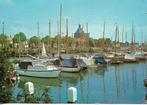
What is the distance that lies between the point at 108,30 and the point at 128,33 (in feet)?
0.77

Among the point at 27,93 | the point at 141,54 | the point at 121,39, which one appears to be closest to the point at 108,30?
the point at 121,39

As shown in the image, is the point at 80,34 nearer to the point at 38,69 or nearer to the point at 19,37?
the point at 19,37

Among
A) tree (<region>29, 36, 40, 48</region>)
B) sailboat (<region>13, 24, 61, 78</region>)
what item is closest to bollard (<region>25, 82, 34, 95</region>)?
sailboat (<region>13, 24, 61, 78</region>)

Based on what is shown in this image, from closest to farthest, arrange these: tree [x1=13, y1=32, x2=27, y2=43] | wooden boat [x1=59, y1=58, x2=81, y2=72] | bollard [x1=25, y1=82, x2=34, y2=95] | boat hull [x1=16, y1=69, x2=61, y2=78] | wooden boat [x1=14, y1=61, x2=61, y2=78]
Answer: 1. bollard [x1=25, y1=82, x2=34, y2=95]
2. tree [x1=13, y1=32, x2=27, y2=43]
3. boat hull [x1=16, y1=69, x2=61, y2=78]
4. wooden boat [x1=14, y1=61, x2=61, y2=78]
5. wooden boat [x1=59, y1=58, x2=81, y2=72]

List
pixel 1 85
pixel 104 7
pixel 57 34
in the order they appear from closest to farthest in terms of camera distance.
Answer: pixel 1 85 < pixel 104 7 < pixel 57 34

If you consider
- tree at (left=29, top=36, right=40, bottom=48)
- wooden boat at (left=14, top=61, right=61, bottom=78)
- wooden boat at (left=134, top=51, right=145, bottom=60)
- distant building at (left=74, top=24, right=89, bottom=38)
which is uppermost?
distant building at (left=74, top=24, right=89, bottom=38)

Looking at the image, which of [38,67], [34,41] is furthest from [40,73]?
[34,41]

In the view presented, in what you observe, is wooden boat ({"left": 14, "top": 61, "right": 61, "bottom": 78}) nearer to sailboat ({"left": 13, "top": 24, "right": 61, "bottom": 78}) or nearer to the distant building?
sailboat ({"left": 13, "top": 24, "right": 61, "bottom": 78})

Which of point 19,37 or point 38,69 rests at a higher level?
point 19,37

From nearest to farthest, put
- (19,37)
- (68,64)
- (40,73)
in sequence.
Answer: (19,37), (40,73), (68,64)

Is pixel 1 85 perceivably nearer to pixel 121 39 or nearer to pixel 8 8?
pixel 8 8

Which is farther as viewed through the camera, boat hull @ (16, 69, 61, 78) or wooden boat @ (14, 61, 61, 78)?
wooden boat @ (14, 61, 61, 78)

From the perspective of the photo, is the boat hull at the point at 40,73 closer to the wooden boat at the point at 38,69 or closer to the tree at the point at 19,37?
the wooden boat at the point at 38,69

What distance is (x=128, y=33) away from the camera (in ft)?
12.4
